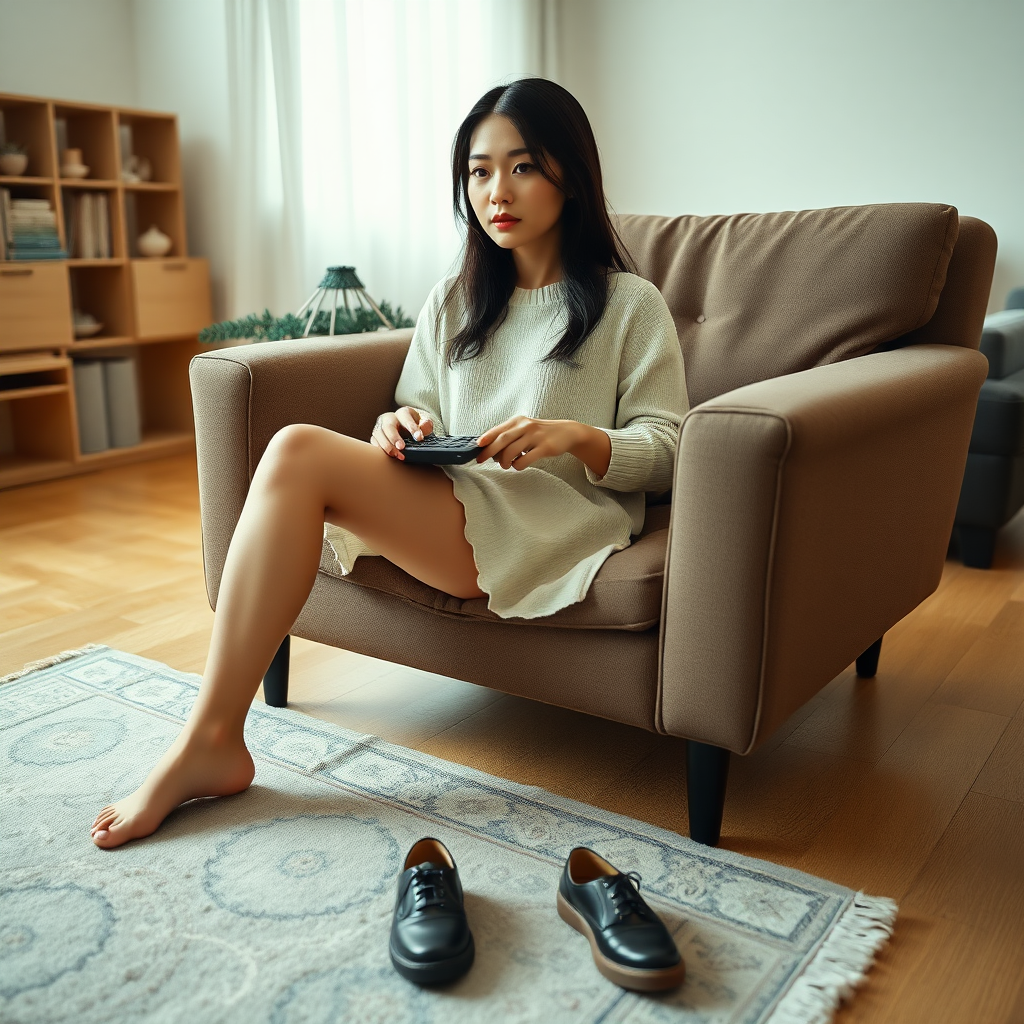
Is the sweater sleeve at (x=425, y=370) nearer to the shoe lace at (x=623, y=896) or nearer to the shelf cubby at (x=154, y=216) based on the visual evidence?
the shoe lace at (x=623, y=896)

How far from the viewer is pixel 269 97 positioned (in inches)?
142

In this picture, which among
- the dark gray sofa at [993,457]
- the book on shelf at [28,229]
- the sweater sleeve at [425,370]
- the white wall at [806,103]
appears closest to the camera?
the sweater sleeve at [425,370]

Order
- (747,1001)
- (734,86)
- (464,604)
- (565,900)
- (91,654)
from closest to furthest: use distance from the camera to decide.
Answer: (747,1001) < (565,900) < (464,604) < (91,654) < (734,86)

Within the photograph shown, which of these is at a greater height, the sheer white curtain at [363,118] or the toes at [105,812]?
the sheer white curtain at [363,118]

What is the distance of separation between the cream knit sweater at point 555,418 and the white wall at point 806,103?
2.08 meters

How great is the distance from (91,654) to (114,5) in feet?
9.61

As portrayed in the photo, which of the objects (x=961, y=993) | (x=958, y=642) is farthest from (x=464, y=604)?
(x=958, y=642)

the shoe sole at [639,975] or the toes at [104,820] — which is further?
the toes at [104,820]

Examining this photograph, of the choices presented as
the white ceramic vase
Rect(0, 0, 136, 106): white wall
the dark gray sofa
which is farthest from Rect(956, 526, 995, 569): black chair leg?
Rect(0, 0, 136, 106): white wall

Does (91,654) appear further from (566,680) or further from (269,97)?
(269,97)

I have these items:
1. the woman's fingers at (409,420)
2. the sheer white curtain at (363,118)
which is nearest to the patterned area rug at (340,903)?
the woman's fingers at (409,420)

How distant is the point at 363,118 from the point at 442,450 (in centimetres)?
253

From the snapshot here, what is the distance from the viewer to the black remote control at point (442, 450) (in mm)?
1313

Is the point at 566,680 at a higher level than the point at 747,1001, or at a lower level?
higher
